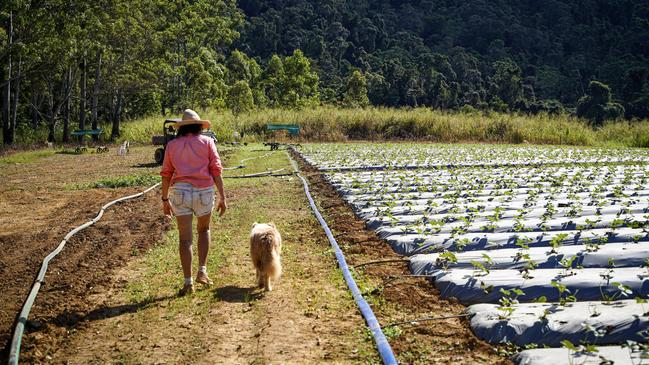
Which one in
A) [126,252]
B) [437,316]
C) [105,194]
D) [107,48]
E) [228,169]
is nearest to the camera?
[437,316]

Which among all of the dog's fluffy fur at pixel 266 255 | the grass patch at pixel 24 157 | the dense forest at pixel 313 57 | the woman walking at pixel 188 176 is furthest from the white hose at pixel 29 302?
the dense forest at pixel 313 57

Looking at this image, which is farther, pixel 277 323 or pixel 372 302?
pixel 372 302

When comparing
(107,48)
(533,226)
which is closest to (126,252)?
(533,226)

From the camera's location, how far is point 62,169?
655 inches

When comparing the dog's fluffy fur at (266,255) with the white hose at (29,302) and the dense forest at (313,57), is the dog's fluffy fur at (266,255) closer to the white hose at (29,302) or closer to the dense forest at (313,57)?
the white hose at (29,302)

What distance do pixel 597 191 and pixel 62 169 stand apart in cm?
1512

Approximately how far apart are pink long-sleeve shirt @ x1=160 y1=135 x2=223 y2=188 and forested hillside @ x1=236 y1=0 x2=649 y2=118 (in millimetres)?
65995

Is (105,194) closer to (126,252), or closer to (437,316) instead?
(126,252)

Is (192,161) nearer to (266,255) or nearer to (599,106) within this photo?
(266,255)

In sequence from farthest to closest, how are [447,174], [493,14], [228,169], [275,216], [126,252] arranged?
[493,14], [228,169], [447,174], [275,216], [126,252]

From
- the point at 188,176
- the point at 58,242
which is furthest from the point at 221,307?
the point at 58,242

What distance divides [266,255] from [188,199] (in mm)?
903

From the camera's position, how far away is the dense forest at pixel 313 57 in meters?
29.2

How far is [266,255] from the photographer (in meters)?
4.91
